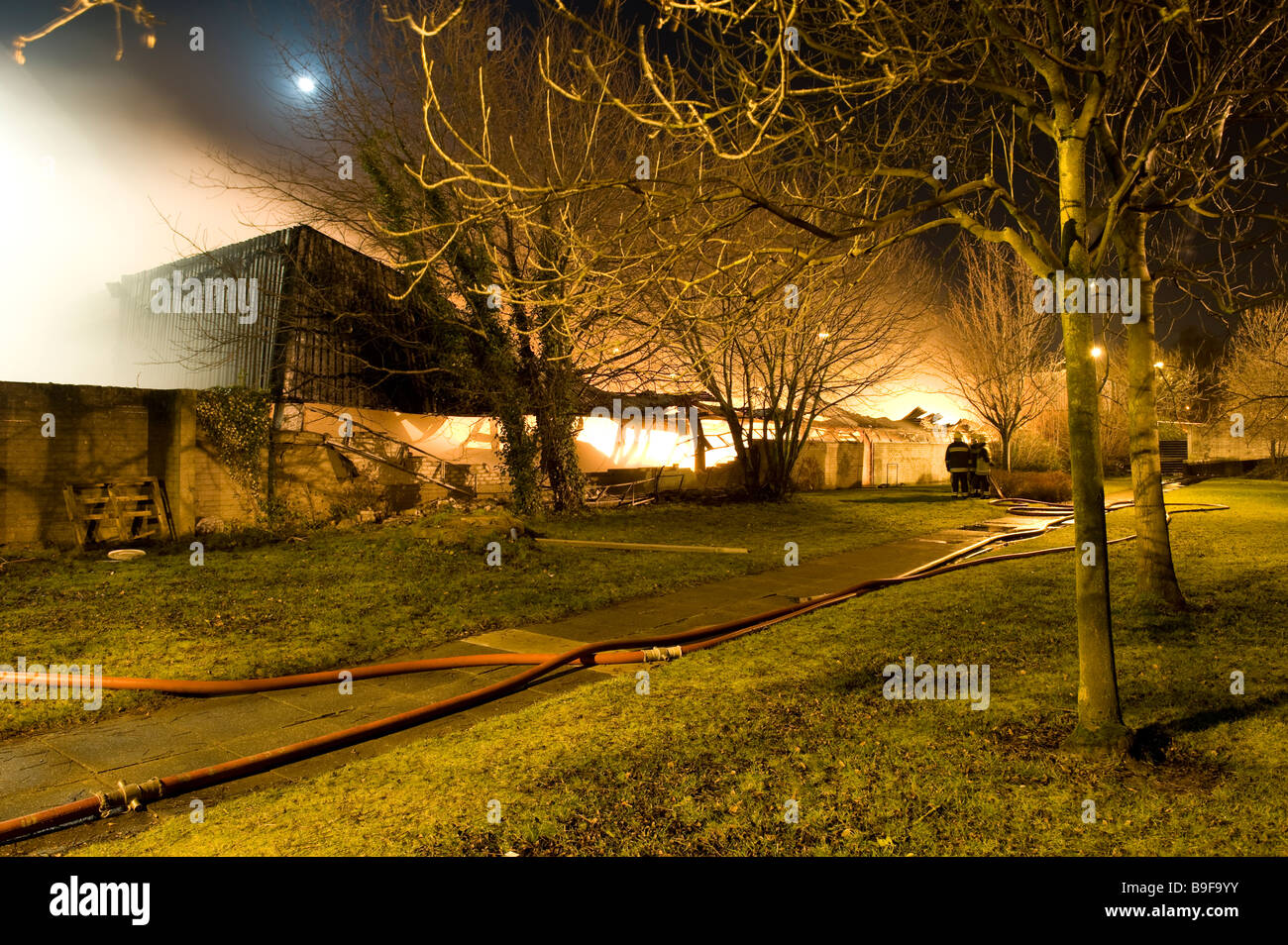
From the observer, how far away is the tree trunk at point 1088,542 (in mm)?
4039

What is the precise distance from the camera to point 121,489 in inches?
453

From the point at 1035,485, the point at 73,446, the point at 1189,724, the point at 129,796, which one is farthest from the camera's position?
the point at 1035,485

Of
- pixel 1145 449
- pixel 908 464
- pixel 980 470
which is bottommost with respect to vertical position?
pixel 980 470

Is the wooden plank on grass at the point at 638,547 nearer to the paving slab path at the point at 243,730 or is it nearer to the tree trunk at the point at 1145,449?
the paving slab path at the point at 243,730

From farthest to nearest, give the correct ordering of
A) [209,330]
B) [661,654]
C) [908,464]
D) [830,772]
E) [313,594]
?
[908,464] → [209,330] → [313,594] → [661,654] → [830,772]

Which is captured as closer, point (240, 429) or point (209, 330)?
point (240, 429)

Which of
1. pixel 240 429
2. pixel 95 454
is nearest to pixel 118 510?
pixel 95 454

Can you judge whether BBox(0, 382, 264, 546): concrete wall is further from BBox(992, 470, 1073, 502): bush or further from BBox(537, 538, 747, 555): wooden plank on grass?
BBox(992, 470, 1073, 502): bush

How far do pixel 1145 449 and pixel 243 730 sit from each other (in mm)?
7934

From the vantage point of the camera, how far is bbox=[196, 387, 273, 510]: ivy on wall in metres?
12.6

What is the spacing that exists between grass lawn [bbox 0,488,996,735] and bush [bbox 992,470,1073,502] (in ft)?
32.3

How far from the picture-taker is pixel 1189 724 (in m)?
4.32

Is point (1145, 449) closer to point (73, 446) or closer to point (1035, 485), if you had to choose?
point (73, 446)
